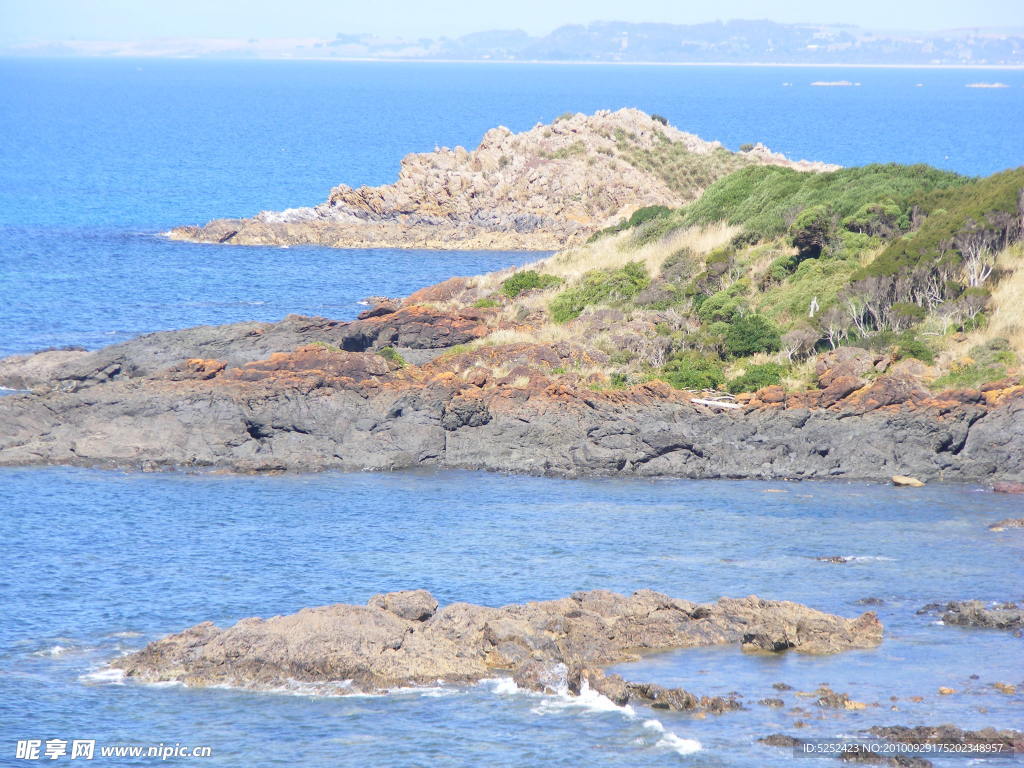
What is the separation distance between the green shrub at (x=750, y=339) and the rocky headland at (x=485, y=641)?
18434 mm

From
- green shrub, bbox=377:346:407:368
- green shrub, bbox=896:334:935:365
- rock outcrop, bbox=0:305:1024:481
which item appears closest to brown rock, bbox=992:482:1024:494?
rock outcrop, bbox=0:305:1024:481

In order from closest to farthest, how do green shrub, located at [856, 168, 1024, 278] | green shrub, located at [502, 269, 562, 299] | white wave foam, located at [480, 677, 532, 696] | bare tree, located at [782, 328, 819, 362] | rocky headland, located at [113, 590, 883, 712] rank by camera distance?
white wave foam, located at [480, 677, 532, 696], rocky headland, located at [113, 590, 883, 712], bare tree, located at [782, 328, 819, 362], green shrub, located at [856, 168, 1024, 278], green shrub, located at [502, 269, 562, 299]

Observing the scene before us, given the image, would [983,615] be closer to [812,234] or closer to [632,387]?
[632,387]

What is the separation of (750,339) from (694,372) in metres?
2.52

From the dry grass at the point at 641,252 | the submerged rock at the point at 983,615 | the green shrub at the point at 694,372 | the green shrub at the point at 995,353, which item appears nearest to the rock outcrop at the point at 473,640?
the submerged rock at the point at 983,615

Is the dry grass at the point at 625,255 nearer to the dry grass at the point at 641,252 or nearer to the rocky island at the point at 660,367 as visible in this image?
the dry grass at the point at 641,252

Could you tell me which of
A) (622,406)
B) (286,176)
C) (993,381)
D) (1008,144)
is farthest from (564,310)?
Result: (1008,144)

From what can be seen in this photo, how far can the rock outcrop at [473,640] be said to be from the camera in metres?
23.0

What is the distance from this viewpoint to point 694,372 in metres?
42.2

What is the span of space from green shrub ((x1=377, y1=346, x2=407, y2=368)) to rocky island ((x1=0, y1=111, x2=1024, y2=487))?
6.4 inches

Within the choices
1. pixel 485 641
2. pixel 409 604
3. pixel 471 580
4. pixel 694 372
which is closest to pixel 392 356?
pixel 694 372

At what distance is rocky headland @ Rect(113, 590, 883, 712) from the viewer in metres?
22.9

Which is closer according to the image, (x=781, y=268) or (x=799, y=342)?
(x=799, y=342)

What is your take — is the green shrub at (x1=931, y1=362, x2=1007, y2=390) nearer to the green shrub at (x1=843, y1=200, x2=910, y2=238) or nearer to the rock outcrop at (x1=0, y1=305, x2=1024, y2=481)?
the rock outcrop at (x1=0, y1=305, x2=1024, y2=481)
